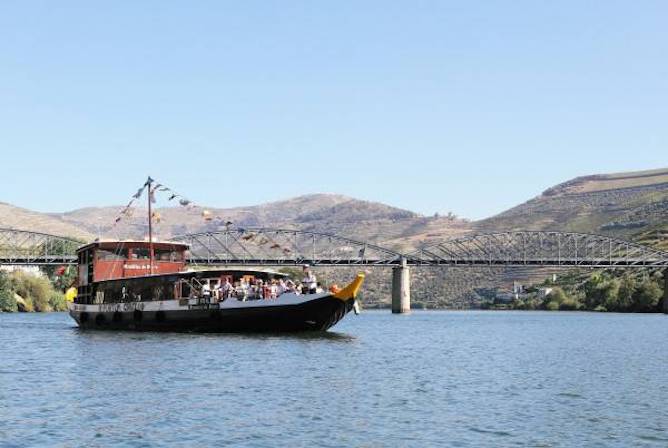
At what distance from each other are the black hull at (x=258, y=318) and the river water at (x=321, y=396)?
5268 mm

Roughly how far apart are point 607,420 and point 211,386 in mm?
17053

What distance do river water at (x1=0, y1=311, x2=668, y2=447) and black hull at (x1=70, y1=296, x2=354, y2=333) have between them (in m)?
5.27

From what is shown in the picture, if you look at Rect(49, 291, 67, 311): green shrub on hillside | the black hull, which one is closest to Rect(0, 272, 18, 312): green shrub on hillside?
Rect(49, 291, 67, 311): green shrub on hillside

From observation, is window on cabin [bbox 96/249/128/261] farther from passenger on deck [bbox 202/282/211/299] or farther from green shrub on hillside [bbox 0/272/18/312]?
green shrub on hillside [bbox 0/272/18/312]

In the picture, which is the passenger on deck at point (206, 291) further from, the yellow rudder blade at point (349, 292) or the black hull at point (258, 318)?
the yellow rudder blade at point (349, 292)

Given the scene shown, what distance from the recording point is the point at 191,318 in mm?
76125

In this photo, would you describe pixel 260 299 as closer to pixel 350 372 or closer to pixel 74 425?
pixel 350 372

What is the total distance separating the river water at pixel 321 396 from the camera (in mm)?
30766

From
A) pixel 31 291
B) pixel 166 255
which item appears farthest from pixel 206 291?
pixel 31 291

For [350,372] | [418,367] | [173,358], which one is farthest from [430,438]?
[173,358]

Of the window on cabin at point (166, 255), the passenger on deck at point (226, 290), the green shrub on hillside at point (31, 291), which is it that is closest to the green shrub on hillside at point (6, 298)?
the green shrub on hillside at point (31, 291)

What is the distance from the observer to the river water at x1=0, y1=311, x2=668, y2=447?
30.8m

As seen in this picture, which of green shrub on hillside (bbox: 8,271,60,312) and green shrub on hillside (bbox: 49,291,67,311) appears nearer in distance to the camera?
green shrub on hillside (bbox: 8,271,60,312)

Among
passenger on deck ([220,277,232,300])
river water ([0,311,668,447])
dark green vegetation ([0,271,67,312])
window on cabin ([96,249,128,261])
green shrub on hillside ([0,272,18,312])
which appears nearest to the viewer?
river water ([0,311,668,447])
